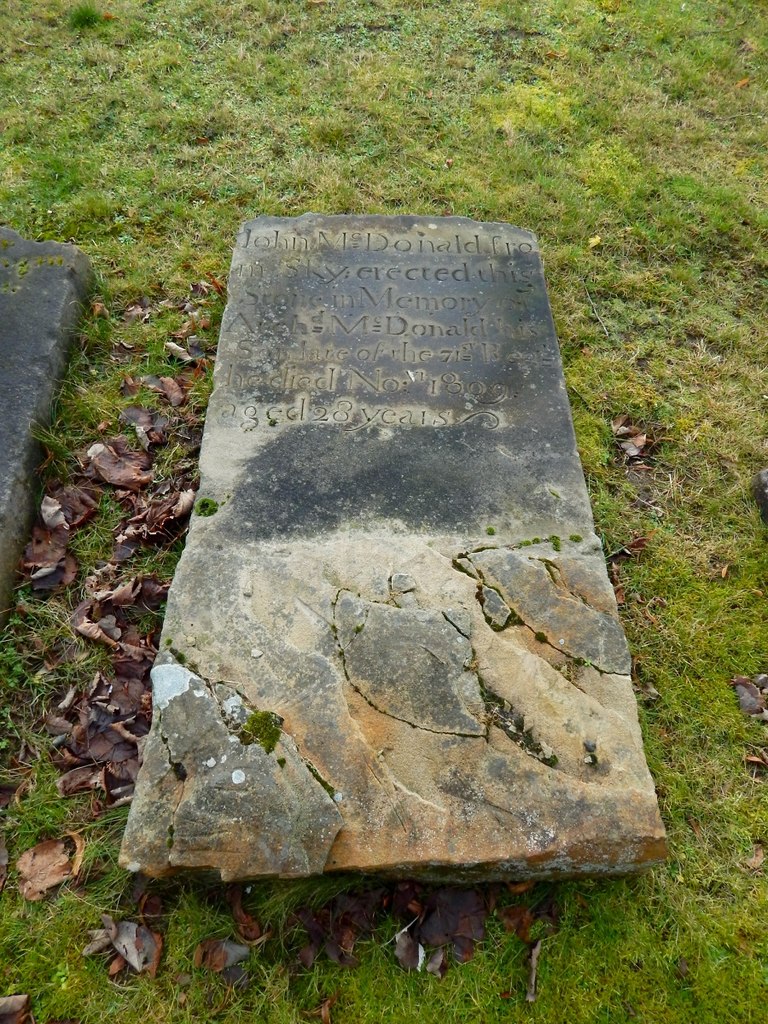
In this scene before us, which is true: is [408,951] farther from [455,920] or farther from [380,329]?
[380,329]

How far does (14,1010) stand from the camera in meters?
2.32

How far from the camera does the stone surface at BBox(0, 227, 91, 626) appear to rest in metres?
3.26

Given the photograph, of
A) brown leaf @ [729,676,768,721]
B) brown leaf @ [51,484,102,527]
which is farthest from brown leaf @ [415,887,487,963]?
brown leaf @ [51,484,102,527]

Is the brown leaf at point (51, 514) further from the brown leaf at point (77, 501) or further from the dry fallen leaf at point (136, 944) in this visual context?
the dry fallen leaf at point (136, 944)

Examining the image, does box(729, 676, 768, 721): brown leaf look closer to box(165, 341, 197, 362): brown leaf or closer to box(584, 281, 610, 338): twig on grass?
box(584, 281, 610, 338): twig on grass

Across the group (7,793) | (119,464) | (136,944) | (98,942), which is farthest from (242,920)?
(119,464)

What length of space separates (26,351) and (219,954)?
3.04 meters

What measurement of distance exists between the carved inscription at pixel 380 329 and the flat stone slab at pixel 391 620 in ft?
0.05

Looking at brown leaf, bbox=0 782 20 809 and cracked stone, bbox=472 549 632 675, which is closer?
cracked stone, bbox=472 549 632 675

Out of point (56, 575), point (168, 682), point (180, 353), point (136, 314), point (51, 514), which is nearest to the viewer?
point (168, 682)

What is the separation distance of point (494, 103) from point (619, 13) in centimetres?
219

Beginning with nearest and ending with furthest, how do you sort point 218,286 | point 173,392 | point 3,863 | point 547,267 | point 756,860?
1. point 3,863
2. point 756,860
3. point 173,392
4. point 218,286
5. point 547,267

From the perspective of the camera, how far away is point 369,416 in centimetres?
325

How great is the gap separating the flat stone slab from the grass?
43cm
